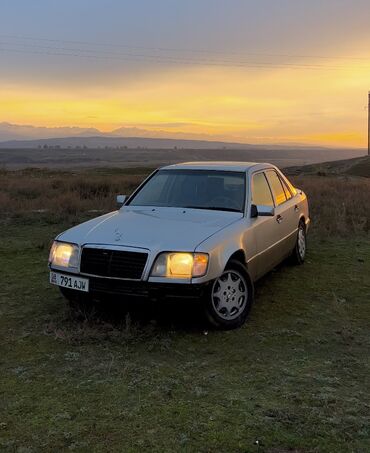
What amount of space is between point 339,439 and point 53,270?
301 centimetres

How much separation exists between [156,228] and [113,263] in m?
0.62

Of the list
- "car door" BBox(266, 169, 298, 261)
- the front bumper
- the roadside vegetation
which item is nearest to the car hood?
the front bumper

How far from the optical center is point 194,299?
14.3ft

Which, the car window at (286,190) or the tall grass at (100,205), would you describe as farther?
the tall grass at (100,205)

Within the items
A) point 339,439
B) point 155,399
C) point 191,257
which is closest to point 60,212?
point 191,257

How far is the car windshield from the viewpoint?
567 centimetres

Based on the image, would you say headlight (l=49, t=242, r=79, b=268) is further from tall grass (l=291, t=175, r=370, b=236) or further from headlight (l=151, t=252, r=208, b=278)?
tall grass (l=291, t=175, r=370, b=236)

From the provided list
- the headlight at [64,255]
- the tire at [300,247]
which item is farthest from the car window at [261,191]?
A: the headlight at [64,255]

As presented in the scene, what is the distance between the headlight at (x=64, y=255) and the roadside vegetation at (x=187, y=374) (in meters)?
0.57

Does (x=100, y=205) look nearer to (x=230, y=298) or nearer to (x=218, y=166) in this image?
(x=218, y=166)

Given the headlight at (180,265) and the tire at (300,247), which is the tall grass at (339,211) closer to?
the tire at (300,247)

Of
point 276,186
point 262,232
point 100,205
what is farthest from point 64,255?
point 100,205

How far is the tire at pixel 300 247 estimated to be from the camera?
24.2 feet

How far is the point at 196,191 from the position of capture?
19.3ft
